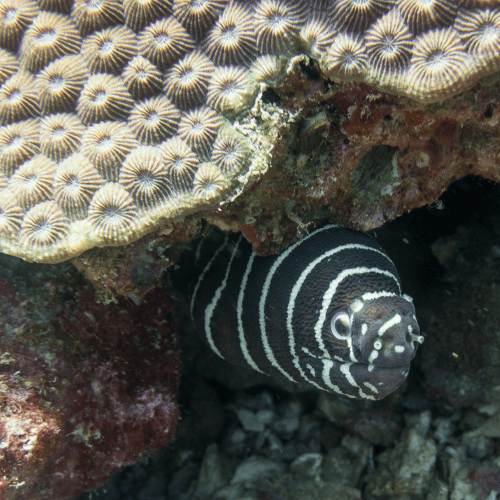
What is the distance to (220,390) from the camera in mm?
4680

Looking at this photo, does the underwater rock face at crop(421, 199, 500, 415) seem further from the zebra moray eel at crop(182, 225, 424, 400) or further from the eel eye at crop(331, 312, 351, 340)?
the eel eye at crop(331, 312, 351, 340)

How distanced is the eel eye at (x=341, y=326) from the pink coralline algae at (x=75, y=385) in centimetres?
170

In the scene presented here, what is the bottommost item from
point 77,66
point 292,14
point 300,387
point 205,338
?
point 300,387

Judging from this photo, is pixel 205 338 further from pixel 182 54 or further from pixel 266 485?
pixel 182 54

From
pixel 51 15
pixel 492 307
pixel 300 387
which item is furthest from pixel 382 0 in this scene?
pixel 300 387

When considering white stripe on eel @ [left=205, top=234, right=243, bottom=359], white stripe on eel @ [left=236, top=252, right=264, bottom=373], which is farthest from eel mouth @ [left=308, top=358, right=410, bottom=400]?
white stripe on eel @ [left=205, top=234, right=243, bottom=359]

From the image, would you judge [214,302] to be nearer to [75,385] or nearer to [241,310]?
[241,310]

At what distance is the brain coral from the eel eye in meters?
1.14

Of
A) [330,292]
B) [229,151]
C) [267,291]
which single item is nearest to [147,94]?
[229,151]

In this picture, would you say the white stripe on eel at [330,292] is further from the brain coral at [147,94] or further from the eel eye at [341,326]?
the brain coral at [147,94]

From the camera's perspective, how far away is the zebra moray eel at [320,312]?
2486 millimetres

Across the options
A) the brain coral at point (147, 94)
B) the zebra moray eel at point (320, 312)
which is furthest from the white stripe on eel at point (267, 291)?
the brain coral at point (147, 94)

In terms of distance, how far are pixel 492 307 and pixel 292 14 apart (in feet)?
11.1

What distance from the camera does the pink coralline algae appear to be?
2.62 meters
